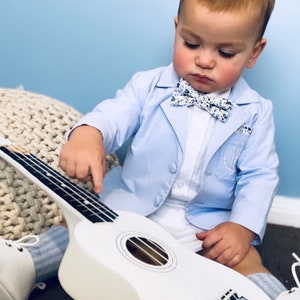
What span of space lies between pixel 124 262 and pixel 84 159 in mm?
203

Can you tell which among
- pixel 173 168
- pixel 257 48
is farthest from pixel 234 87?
pixel 173 168

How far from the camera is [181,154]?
92 centimetres

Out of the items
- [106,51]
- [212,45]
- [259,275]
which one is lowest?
[259,275]

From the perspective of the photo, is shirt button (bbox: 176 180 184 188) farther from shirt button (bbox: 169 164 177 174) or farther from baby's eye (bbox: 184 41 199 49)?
baby's eye (bbox: 184 41 199 49)

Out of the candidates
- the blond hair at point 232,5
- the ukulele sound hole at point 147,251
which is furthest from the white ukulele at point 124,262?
the blond hair at point 232,5

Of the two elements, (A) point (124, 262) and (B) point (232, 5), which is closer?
(A) point (124, 262)

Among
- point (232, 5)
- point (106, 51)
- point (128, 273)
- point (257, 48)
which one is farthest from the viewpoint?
point (106, 51)

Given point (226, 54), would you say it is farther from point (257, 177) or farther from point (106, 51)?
point (106, 51)

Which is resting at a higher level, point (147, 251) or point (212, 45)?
point (212, 45)

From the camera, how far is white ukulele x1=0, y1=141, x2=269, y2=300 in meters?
0.61

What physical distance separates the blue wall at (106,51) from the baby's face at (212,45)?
0.71 ft

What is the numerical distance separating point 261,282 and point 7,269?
0.40 m

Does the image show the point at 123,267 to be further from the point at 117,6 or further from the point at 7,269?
the point at 117,6

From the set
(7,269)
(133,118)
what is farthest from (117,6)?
(7,269)
